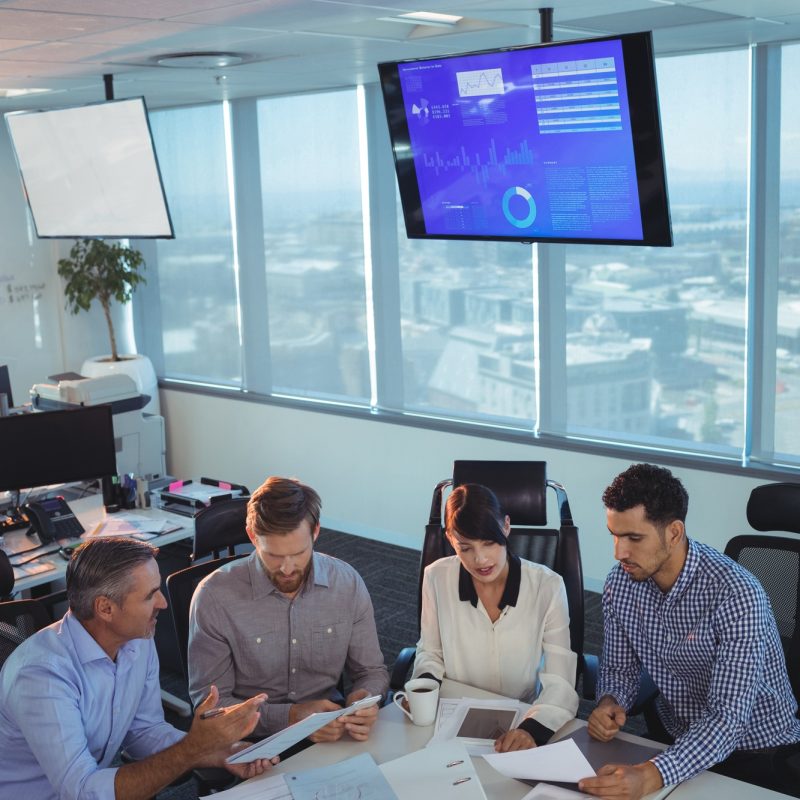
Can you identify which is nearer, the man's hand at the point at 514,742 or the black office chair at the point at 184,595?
the man's hand at the point at 514,742

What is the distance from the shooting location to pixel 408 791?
231 centimetres

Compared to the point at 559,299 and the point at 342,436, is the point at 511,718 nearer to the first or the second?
the point at 559,299

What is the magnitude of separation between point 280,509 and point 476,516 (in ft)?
1.76

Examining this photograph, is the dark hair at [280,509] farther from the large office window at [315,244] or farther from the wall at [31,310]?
the wall at [31,310]

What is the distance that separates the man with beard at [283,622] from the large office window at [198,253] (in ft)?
14.8

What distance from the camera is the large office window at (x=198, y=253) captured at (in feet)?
23.4

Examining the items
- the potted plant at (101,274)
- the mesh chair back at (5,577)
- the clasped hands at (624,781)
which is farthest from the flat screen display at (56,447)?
the clasped hands at (624,781)

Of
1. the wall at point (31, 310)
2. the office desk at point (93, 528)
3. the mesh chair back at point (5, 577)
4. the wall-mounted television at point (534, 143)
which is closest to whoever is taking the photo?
the wall-mounted television at point (534, 143)

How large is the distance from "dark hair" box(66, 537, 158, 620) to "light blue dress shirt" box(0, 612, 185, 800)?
54 millimetres

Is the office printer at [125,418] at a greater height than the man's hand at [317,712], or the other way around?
the office printer at [125,418]

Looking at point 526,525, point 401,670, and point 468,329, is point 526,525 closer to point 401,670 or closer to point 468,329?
point 401,670

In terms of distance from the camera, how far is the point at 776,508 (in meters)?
3.20

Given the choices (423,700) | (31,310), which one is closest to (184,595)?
(423,700)

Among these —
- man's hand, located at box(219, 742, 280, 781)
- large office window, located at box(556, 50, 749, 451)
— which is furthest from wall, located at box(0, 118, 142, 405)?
man's hand, located at box(219, 742, 280, 781)
